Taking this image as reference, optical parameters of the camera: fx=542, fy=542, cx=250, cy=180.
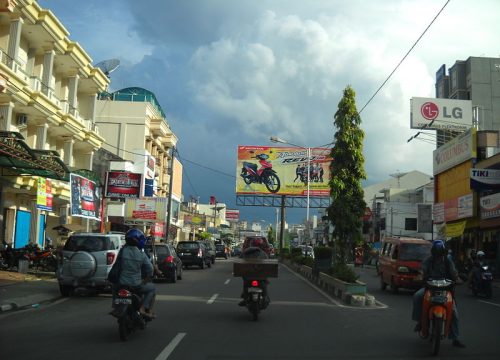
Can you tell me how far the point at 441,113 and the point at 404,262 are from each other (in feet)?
116

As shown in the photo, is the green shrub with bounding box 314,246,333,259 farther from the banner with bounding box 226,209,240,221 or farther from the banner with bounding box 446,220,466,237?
the banner with bounding box 226,209,240,221

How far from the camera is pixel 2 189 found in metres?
24.5

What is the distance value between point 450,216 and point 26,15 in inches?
1200

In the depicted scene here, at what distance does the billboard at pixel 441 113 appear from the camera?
49906 millimetres

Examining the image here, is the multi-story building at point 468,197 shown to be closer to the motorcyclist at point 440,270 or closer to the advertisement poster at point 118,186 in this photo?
the advertisement poster at point 118,186

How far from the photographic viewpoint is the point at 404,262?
18609mm

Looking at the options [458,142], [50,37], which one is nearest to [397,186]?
[458,142]

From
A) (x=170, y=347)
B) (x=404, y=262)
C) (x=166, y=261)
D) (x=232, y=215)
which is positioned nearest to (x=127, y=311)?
(x=170, y=347)

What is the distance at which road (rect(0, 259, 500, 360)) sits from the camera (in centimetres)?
804

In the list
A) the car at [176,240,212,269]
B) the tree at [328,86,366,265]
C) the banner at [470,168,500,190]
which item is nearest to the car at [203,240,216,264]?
the car at [176,240,212,269]

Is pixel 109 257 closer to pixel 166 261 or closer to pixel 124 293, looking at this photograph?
pixel 166 261

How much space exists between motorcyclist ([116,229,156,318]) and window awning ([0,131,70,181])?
10.1m

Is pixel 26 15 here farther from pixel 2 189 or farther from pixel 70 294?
pixel 70 294

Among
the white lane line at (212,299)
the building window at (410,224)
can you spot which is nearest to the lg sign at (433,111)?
the building window at (410,224)
